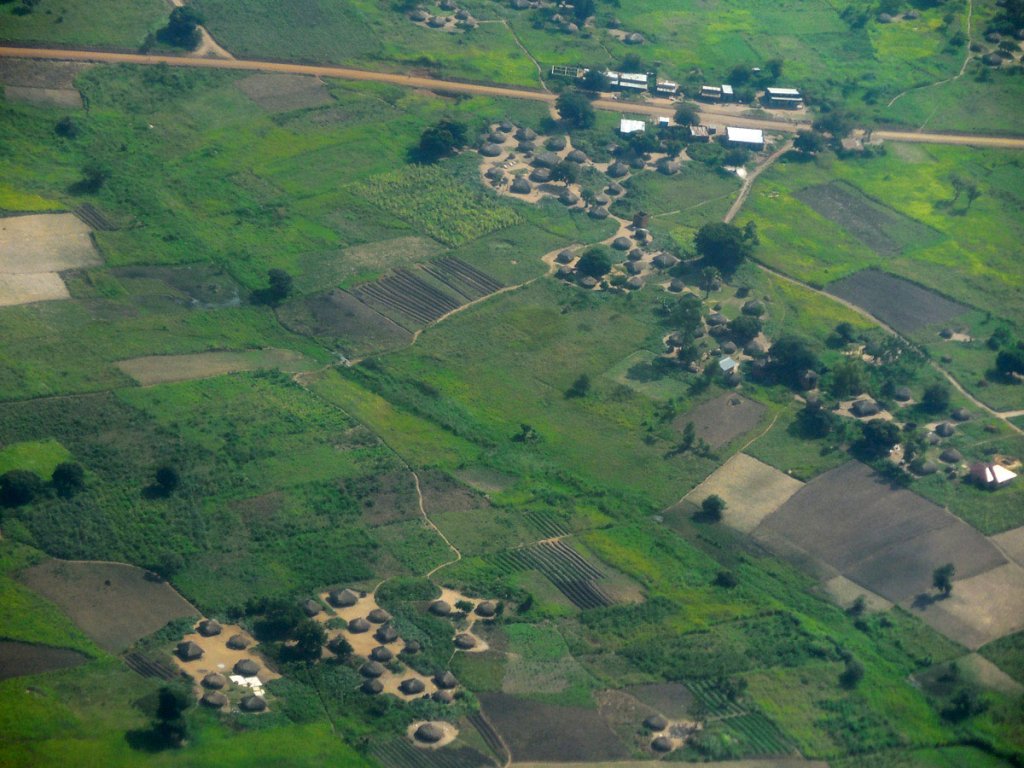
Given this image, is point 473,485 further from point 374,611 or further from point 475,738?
point 475,738

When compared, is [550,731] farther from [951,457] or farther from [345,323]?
[345,323]

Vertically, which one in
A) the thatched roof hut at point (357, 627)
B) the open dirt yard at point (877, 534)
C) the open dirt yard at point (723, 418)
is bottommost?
the open dirt yard at point (877, 534)

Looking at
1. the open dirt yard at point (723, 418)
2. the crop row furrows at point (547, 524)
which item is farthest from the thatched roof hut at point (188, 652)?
the open dirt yard at point (723, 418)

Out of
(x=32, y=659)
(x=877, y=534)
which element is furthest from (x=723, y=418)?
(x=32, y=659)

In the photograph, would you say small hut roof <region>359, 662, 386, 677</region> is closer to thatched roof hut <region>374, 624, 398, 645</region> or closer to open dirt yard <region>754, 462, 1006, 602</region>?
thatched roof hut <region>374, 624, 398, 645</region>

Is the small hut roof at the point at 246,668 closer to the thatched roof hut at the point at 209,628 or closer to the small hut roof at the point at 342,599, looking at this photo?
the thatched roof hut at the point at 209,628

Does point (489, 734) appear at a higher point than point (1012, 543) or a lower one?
higher
